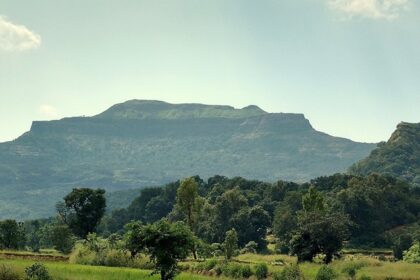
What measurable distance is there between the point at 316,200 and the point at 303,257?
2549cm

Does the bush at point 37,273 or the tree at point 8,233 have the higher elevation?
the bush at point 37,273

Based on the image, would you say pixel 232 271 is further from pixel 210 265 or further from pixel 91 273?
pixel 91 273

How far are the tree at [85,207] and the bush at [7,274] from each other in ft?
173

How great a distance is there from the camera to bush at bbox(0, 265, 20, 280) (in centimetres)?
3581

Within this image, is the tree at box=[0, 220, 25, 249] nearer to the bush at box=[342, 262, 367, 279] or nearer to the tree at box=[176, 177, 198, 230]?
the tree at box=[176, 177, 198, 230]

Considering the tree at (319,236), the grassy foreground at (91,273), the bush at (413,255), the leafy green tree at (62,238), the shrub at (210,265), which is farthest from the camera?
the leafy green tree at (62,238)

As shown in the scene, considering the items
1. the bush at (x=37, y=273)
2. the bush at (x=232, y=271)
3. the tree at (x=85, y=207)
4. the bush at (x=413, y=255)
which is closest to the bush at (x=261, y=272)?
the bush at (x=232, y=271)

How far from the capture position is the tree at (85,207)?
8956 centimetres

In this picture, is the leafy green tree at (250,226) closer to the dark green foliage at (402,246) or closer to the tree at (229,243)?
the dark green foliage at (402,246)

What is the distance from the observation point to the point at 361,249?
339ft

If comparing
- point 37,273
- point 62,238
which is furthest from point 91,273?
point 62,238

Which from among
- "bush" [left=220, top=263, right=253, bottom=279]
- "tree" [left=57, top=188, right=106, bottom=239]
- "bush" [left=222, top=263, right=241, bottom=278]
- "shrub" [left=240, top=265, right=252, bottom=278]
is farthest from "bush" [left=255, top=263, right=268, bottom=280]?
"tree" [left=57, top=188, right=106, bottom=239]

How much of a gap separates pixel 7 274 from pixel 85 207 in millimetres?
55505

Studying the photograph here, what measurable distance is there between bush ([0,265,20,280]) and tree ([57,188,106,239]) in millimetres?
52778
